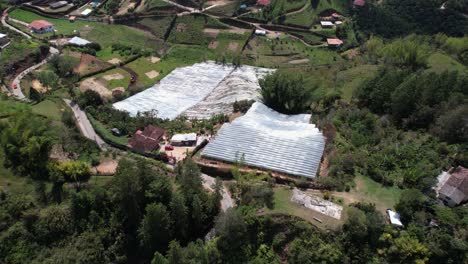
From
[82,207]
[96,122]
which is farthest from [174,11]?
[82,207]

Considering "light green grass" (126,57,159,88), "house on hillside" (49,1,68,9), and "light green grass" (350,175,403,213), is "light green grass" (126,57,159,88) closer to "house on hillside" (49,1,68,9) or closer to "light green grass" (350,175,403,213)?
"house on hillside" (49,1,68,9)

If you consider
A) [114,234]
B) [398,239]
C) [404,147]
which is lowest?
[114,234]

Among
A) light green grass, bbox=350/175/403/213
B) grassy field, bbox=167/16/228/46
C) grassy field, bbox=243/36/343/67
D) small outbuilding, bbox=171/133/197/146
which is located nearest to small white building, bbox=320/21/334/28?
grassy field, bbox=243/36/343/67

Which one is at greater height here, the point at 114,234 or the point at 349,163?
the point at 349,163

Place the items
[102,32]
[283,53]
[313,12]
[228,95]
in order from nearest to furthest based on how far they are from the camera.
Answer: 1. [228,95]
2. [283,53]
3. [102,32]
4. [313,12]

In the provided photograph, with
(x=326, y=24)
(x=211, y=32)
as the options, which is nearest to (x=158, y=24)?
(x=211, y=32)

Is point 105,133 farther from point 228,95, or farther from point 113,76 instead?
point 113,76

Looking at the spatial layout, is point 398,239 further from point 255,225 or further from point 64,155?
point 64,155
